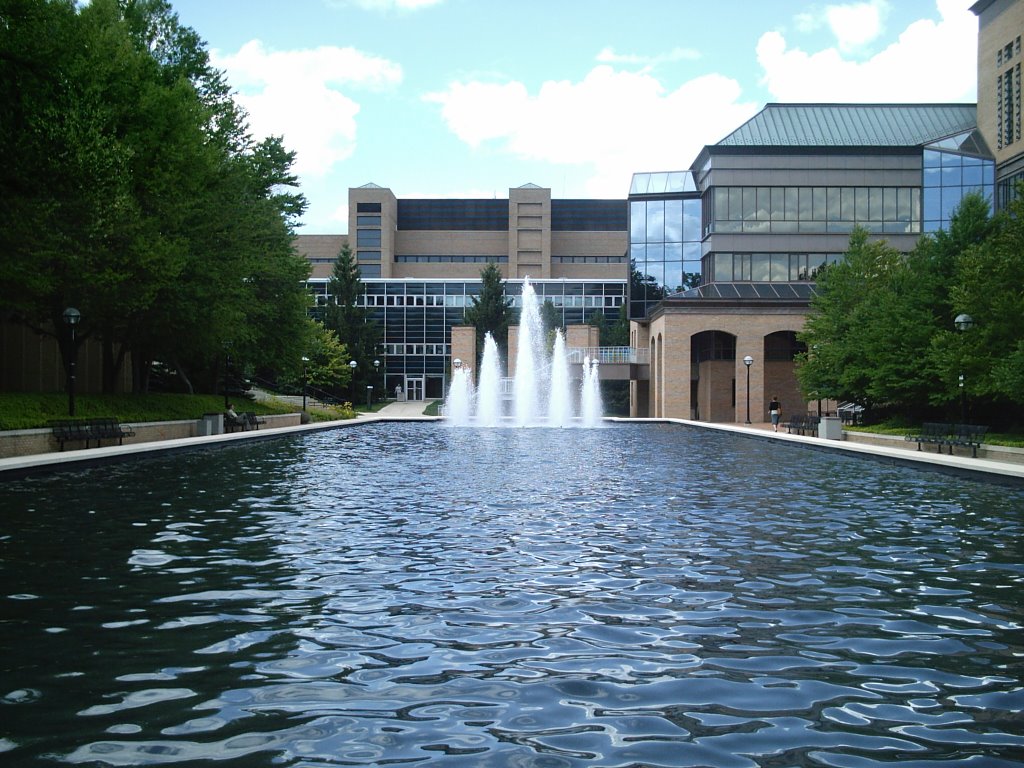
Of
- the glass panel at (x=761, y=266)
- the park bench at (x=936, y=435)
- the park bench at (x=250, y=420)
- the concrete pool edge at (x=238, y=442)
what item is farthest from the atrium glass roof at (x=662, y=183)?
the park bench at (x=936, y=435)

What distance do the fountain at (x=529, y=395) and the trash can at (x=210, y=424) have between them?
14.2 meters

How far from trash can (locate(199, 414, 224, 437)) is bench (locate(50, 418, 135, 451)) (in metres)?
5.10

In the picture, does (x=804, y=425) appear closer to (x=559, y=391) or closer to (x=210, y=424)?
(x=559, y=391)

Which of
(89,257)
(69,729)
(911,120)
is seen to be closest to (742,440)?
(89,257)

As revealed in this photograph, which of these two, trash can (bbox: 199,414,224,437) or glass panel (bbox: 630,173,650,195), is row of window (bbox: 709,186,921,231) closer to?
glass panel (bbox: 630,173,650,195)

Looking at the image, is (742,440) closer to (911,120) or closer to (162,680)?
(162,680)

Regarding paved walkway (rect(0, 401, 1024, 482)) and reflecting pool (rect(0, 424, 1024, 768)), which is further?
paved walkway (rect(0, 401, 1024, 482))

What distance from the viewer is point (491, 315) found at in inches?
3162

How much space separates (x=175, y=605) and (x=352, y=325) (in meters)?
69.9

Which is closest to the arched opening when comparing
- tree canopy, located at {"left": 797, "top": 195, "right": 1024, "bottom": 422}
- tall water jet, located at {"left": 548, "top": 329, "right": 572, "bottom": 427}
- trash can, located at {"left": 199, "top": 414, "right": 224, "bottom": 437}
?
tall water jet, located at {"left": 548, "top": 329, "right": 572, "bottom": 427}

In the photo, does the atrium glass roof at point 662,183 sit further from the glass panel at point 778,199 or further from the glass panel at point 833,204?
the glass panel at point 833,204

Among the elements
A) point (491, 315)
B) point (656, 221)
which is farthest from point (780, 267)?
point (491, 315)

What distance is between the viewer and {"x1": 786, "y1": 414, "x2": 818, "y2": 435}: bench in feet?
124

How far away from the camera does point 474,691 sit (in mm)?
5672
